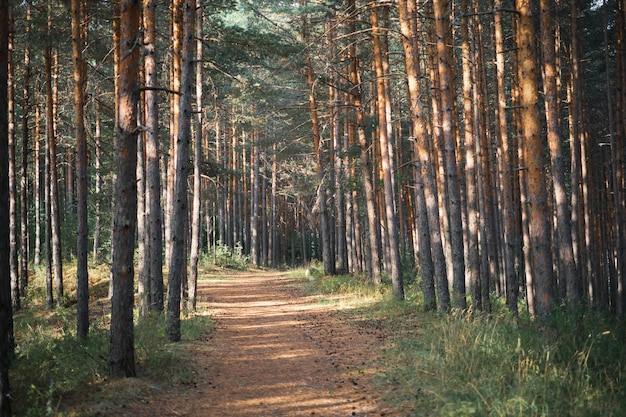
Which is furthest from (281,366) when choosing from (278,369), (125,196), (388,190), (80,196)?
(388,190)

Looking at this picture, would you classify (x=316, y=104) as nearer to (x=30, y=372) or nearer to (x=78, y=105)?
(x=78, y=105)

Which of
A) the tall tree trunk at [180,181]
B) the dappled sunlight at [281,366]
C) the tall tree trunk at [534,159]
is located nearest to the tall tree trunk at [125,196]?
the dappled sunlight at [281,366]

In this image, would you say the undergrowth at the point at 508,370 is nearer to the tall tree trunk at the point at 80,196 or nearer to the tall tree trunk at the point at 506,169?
the tall tree trunk at the point at 506,169

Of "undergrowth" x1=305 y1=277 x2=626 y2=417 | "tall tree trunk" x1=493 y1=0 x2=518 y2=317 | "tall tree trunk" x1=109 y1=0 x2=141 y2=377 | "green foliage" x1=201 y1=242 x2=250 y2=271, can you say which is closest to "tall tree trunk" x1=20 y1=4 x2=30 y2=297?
"tall tree trunk" x1=109 y1=0 x2=141 y2=377

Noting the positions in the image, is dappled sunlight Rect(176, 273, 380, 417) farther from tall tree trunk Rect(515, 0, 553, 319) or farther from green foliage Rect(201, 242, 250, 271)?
green foliage Rect(201, 242, 250, 271)

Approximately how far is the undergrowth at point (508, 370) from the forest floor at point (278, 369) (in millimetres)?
479

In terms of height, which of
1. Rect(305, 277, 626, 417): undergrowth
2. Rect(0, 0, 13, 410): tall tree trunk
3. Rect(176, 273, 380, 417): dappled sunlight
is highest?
Rect(0, 0, 13, 410): tall tree trunk

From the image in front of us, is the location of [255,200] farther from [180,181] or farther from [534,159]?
[534,159]

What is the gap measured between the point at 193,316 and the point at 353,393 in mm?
8780

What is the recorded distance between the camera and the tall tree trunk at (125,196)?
26.4 ft

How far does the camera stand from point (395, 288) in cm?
1742

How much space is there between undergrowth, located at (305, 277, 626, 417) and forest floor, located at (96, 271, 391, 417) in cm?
48

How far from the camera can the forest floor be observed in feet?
23.5

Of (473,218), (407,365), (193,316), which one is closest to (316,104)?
(473,218)
